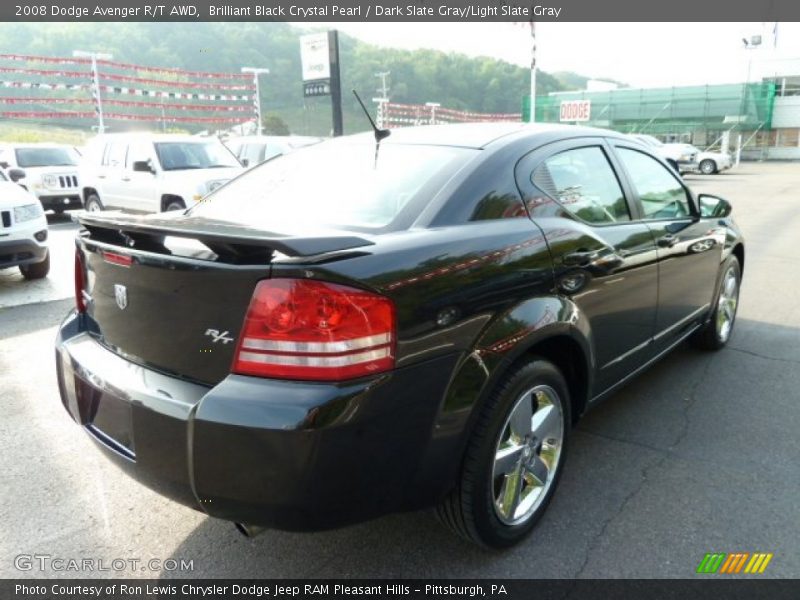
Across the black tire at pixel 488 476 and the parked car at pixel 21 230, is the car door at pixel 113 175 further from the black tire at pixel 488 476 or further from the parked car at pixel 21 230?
the black tire at pixel 488 476

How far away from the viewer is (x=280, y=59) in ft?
194

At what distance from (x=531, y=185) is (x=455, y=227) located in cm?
57

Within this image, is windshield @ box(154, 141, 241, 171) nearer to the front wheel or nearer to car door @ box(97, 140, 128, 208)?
car door @ box(97, 140, 128, 208)

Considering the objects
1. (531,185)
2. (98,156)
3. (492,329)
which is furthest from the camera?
(98,156)

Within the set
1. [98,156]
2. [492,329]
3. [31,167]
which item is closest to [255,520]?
[492,329]

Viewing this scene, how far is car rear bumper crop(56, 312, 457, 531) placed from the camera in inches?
71.9

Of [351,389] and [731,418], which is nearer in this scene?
[351,389]

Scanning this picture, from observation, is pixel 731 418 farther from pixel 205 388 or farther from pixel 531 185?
pixel 205 388

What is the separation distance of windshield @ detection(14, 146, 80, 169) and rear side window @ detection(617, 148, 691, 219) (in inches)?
576

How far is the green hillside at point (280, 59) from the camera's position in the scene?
5006cm

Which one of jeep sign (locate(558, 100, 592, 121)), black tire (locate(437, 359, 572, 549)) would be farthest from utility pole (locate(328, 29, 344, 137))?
jeep sign (locate(558, 100, 592, 121))

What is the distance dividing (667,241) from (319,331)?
240 cm

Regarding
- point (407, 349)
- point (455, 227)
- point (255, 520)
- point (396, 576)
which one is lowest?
point (396, 576)

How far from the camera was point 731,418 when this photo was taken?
3.61 metres
